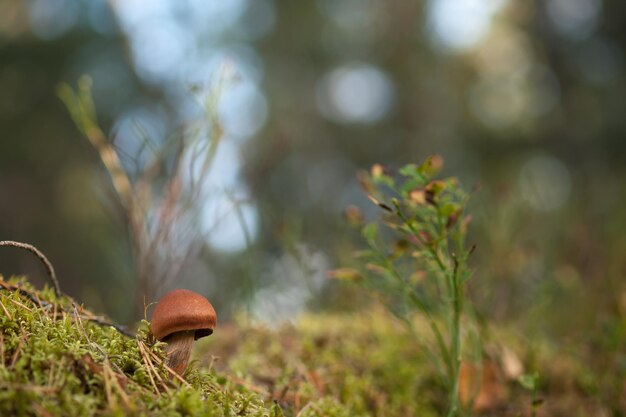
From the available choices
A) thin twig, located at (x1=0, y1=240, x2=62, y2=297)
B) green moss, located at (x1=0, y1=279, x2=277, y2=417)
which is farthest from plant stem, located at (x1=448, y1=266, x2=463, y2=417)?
thin twig, located at (x1=0, y1=240, x2=62, y2=297)

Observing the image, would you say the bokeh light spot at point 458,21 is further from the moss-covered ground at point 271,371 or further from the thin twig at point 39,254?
the thin twig at point 39,254

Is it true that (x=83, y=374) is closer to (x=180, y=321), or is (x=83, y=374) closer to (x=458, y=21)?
(x=180, y=321)

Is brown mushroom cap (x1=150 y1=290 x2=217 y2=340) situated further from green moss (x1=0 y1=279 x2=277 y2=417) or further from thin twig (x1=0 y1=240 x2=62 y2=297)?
thin twig (x1=0 y1=240 x2=62 y2=297)

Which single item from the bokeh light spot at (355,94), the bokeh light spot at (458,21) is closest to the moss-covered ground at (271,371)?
the bokeh light spot at (458,21)

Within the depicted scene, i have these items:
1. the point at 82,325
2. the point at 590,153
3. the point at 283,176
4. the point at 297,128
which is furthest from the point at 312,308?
the point at 297,128

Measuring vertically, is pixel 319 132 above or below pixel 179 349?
above

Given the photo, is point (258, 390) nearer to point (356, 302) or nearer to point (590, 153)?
point (356, 302)

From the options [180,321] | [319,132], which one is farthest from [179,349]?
[319,132]
